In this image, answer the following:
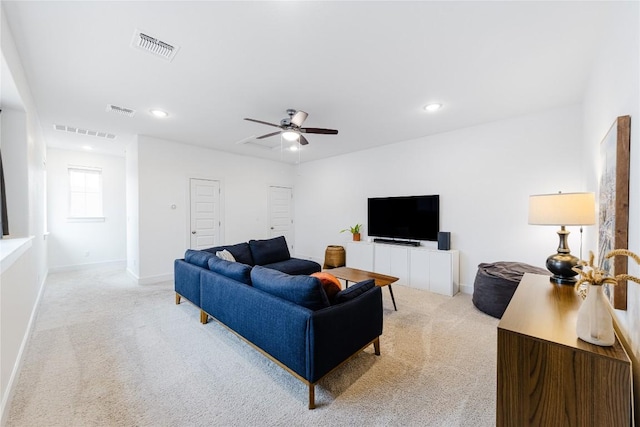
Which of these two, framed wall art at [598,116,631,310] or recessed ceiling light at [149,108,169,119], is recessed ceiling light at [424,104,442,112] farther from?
recessed ceiling light at [149,108,169,119]

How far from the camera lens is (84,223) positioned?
5660mm

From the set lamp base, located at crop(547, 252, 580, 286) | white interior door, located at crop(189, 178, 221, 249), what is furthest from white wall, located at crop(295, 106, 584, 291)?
white interior door, located at crop(189, 178, 221, 249)

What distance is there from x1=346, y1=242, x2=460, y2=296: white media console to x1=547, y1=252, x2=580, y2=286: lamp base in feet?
6.21

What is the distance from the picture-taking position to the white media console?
3.95 metres

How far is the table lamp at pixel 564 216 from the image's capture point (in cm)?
192

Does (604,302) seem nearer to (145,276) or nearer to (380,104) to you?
(380,104)

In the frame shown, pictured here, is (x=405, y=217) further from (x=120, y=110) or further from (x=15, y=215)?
(x=15, y=215)

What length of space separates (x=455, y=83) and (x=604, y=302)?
2.40 m

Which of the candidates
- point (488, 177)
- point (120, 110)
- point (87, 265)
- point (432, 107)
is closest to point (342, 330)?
point (432, 107)

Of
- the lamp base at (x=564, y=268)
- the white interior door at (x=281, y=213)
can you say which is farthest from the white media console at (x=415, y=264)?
the white interior door at (x=281, y=213)

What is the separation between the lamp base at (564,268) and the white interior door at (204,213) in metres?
5.37

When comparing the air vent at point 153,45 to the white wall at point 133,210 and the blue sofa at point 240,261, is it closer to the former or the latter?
the blue sofa at point 240,261

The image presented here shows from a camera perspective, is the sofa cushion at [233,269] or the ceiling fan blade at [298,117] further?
the ceiling fan blade at [298,117]

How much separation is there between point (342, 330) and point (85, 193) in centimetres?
667
